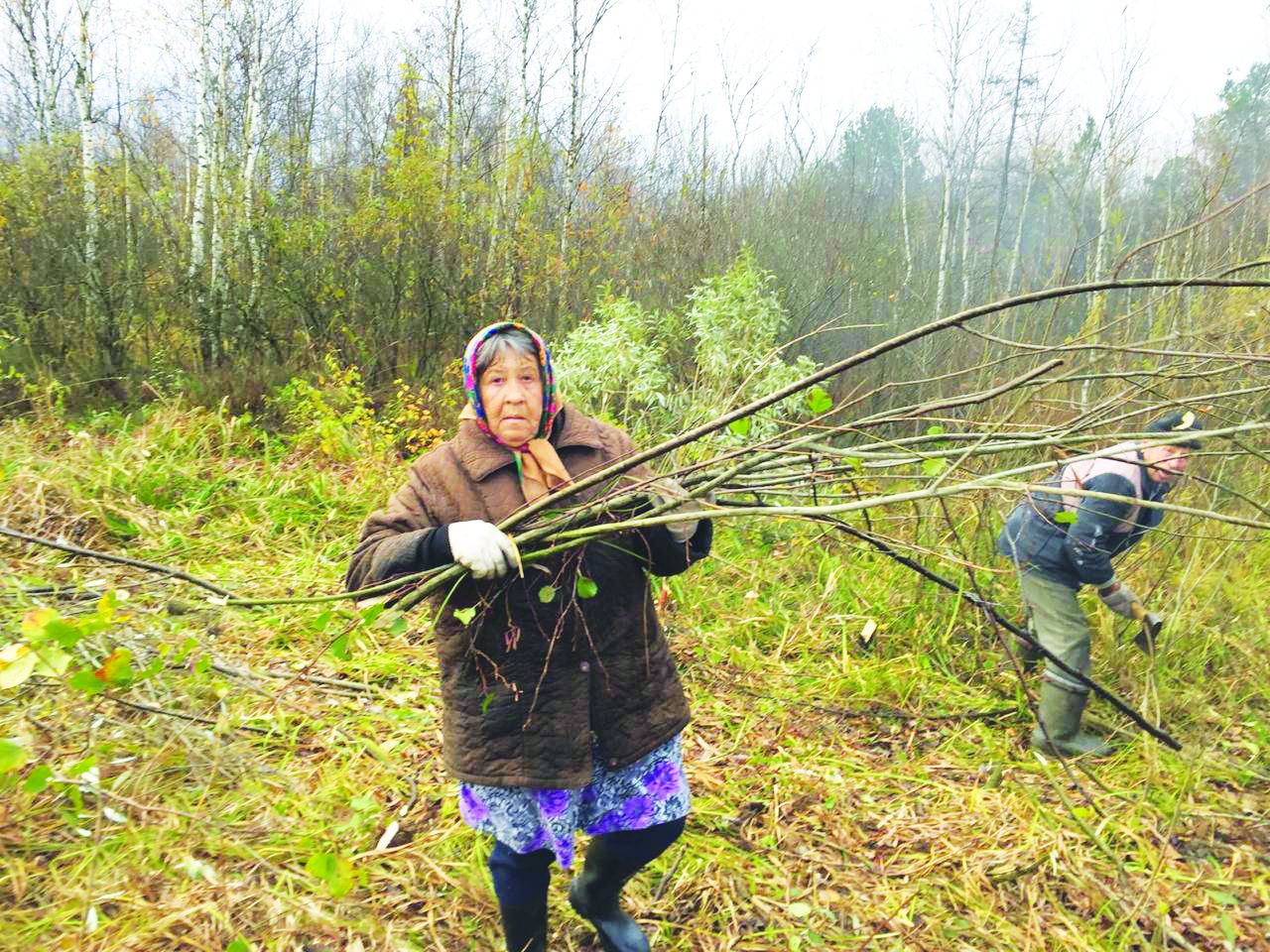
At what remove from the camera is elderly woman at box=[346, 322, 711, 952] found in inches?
68.0

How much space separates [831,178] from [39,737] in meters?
12.4

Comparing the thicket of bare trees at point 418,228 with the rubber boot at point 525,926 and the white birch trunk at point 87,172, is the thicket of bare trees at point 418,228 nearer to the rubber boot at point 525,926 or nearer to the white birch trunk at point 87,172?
the white birch trunk at point 87,172

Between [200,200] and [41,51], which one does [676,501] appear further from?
[41,51]

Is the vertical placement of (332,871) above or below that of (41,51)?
below

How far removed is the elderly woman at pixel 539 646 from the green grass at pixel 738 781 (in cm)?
39

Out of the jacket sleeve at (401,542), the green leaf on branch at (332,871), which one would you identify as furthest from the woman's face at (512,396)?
the green leaf on branch at (332,871)

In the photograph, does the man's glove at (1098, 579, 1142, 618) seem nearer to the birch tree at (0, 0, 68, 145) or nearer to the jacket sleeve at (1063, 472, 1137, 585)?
the jacket sleeve at (1063, 472, 1137, 585)

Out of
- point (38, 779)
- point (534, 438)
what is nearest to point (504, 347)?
point (534, 438)

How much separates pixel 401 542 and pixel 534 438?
0.39 metres

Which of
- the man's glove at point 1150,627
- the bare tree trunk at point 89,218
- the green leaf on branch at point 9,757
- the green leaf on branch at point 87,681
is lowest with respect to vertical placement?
the man's glove at point 1150,627

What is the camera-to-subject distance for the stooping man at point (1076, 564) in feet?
9.88

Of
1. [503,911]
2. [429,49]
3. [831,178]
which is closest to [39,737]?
[503,911]

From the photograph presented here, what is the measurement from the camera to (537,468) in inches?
69.8

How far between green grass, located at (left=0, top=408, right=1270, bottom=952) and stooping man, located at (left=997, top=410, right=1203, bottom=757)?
202 millimetres
